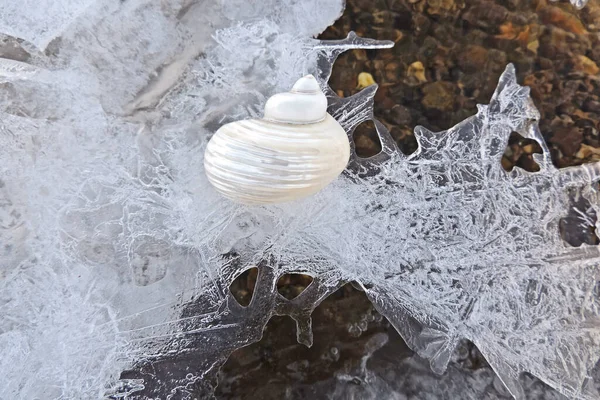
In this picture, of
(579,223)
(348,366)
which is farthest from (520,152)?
(348,366)

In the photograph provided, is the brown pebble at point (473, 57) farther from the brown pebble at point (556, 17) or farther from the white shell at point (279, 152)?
the white shell at point (279, 152)

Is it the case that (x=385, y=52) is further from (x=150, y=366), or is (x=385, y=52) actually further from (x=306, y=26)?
(x=150, y=366)

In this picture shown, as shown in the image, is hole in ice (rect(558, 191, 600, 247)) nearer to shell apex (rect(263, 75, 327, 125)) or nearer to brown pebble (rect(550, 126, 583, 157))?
brown pebble (rect(550, 126, 583, 157))

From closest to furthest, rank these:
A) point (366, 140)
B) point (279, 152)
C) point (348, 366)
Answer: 1. point (279, 152)
2. point (348, 366)
3. point (366, 140)

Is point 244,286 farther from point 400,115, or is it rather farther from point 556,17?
point 556,17

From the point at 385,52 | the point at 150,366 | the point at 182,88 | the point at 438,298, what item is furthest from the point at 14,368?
the point at 385,52

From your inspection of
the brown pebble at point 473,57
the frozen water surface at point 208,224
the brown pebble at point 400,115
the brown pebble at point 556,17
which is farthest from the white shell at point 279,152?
the brown pebble at point 556,17
